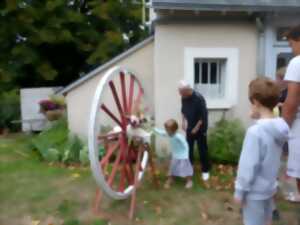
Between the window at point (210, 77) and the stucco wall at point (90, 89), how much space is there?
1.02 metres

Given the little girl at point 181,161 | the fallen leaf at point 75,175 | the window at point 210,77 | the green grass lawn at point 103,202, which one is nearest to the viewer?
the green grass lawn at point 103,202

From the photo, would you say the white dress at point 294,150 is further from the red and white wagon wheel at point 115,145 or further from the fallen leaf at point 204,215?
the red and white wagon wheel at point 115,145

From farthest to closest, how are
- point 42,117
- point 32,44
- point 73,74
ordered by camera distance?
1. point 73,74
2. point 32,44
3. point 42,117

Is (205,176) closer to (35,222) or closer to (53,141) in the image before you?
(35,222)

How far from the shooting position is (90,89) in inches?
325

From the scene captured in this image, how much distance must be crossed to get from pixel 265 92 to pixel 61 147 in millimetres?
5865

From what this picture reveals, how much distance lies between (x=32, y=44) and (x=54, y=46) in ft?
3.15

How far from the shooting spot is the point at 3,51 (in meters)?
14.4

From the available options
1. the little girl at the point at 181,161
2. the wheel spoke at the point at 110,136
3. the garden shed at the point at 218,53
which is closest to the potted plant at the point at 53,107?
the garden shed at the point at 218,53

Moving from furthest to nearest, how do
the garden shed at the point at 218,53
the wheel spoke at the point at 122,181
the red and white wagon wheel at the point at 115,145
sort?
the garden shed at the point at 218,53 < the wheel spoke at the point at 122,181 < the red and white wagon wheel at the point at 115,145

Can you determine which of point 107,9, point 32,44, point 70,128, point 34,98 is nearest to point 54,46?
point 32,44

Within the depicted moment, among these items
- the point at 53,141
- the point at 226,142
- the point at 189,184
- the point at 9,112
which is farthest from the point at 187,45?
the point at 9,112

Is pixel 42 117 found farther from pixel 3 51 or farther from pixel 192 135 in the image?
pixel 192 135

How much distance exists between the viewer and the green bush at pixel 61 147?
7.62 m
